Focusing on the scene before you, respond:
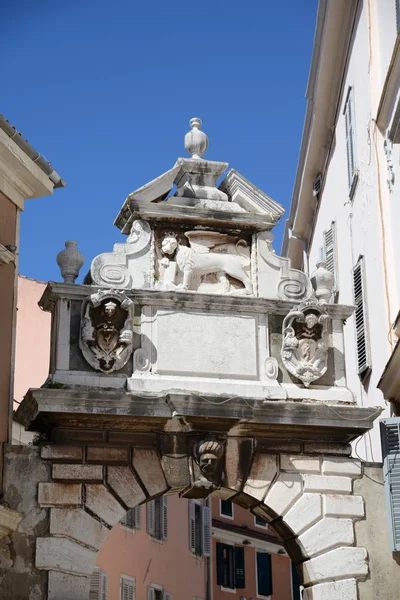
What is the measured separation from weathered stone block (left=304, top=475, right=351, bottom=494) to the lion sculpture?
2523mm

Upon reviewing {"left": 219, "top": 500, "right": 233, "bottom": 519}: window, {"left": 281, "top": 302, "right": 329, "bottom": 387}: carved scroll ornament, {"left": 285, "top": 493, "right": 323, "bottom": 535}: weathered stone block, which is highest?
{"left": 281, "top": 302, "right": 329, "bottom": 387}: carved scroll ornament

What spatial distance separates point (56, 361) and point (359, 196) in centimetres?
679

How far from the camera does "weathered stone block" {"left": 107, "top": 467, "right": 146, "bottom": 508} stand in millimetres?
15766

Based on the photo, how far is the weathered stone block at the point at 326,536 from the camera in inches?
629

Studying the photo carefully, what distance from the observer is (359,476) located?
53.7 ft

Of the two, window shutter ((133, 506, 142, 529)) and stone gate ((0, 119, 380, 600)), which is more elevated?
stone gate ((0, 119, 380, 600))

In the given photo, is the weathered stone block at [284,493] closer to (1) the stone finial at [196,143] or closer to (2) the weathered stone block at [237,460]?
(2) the weathered stone block at [237,460]

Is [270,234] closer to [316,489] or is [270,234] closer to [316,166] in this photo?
[316,489]

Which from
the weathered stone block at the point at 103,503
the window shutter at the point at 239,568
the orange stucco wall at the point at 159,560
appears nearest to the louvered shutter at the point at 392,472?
the weathered stone block at the point at 103,503

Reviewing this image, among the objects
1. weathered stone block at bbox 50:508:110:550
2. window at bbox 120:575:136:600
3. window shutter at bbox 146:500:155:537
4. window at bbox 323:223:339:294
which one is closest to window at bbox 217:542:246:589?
window shutter at bbox 146:500:155:537

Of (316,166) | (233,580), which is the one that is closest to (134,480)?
(316,166)

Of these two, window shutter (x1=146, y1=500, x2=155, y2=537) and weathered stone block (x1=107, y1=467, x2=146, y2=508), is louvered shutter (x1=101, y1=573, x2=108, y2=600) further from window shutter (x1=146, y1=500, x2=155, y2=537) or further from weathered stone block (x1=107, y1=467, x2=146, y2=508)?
weathered stone block (x1=107, y1=467, x2=146, y2=508)

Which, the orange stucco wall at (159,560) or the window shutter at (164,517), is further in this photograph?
the window shutter at (164,517)

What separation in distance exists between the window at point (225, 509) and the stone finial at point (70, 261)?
19.9 metres
